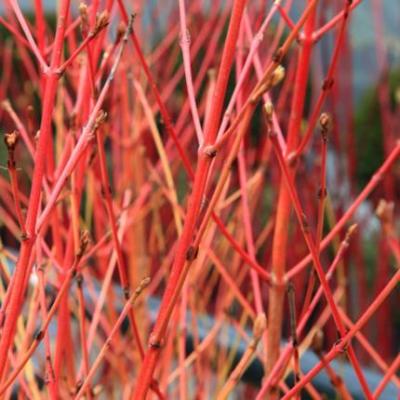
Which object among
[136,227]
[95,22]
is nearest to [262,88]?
[95,22]

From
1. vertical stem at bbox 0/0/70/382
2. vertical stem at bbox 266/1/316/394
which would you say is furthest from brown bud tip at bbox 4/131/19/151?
vertical stem at bbox 266/1/316/394

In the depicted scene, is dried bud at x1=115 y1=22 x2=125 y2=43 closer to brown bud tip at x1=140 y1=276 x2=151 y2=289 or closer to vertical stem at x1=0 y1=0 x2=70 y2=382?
vertical stem at x1=0 y1=0 x2=70 y2=382

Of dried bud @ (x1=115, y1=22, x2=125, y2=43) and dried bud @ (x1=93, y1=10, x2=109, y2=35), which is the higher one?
dried bud @ (x1=93, y1=10, x2=109, y2=35)

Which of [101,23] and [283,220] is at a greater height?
[101,23]

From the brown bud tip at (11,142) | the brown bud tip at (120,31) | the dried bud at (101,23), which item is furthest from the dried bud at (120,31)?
the brown bud tip at (11,142)

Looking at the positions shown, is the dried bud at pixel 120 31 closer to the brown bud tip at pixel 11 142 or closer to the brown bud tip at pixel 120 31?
the brown bud tip at pixel 120 31

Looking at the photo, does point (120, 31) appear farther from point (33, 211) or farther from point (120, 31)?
point (33, 211)

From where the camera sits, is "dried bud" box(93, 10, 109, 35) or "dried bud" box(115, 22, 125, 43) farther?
"dried bud" box(115, 22, 125, 43)

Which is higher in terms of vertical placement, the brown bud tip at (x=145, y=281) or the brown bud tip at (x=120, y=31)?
the brown bud tip at (x=120, y=31)

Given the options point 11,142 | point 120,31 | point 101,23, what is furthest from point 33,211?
point 120,31

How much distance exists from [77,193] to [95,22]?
0.75 feet

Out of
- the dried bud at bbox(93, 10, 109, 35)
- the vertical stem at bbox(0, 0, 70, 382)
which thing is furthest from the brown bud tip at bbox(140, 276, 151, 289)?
the dried bud at bbox(93, 10, 109, 35)

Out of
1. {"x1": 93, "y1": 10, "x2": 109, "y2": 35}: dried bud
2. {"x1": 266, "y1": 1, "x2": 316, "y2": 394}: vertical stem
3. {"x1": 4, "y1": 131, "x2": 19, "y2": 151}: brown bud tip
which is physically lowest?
{"x1": 266, "y1": 1, "x2": 316, "y2": 394}: vertical stem

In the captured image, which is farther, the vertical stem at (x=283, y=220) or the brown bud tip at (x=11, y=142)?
the vertical stem at (x=283, y=220)
